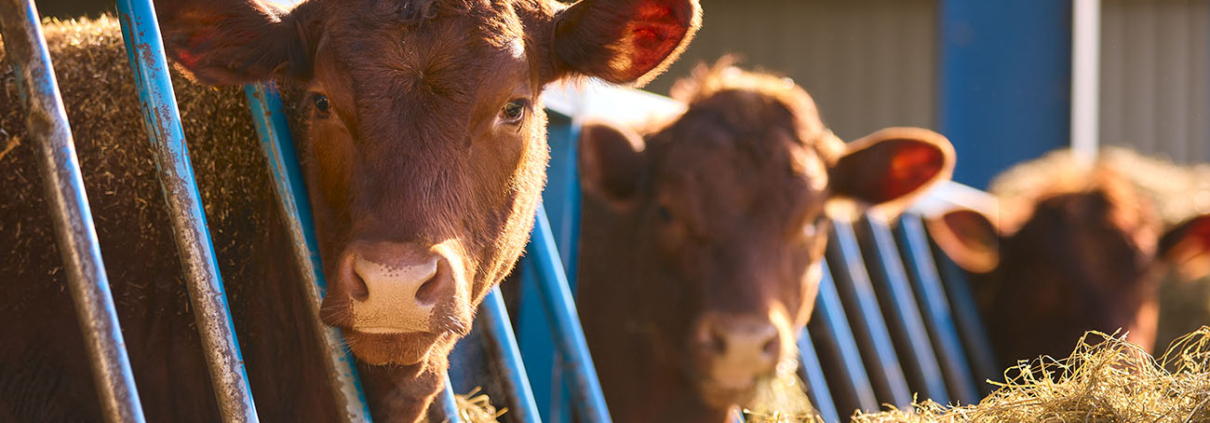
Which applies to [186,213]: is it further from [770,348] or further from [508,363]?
[770,348]

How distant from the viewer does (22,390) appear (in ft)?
7.47

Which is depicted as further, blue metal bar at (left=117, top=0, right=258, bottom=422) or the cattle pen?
blue metal bar at (left=117, top=0, right=258, bottom=422)

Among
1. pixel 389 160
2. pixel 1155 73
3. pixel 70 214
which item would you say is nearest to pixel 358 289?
pixel 389 160

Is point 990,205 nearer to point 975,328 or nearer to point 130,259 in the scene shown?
point 975,328

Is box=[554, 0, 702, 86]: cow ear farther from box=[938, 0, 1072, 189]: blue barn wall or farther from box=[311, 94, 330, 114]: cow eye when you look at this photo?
box=[938, 0, 1072, 189]: blue barn wall

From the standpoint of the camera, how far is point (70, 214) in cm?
186

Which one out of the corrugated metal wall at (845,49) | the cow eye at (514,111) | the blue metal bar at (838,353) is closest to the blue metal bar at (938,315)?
the blue metal bar at (838,353)

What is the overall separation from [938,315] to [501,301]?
152 inches

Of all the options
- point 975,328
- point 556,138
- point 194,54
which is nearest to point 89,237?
point 194,54

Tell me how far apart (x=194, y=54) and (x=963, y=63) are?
6504 mm

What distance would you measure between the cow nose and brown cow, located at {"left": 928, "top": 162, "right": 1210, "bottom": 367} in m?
2.30

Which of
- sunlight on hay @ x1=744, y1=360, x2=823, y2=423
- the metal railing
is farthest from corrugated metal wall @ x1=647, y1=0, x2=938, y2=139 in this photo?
the metal railing

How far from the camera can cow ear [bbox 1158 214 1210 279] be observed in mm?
5383

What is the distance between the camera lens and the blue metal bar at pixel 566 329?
9.85 ft
